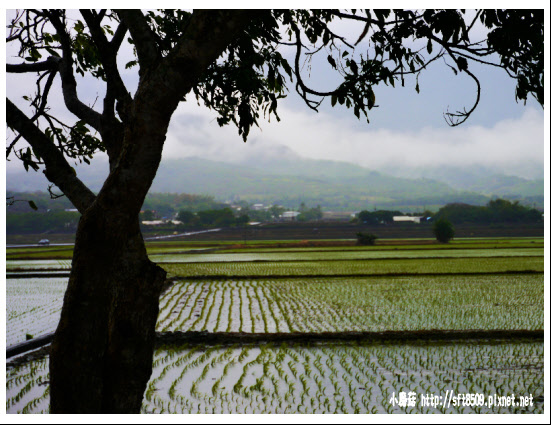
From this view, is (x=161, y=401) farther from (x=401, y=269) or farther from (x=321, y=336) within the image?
(x=401, y=269)

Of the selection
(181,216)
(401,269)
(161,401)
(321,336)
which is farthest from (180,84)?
(181,216)

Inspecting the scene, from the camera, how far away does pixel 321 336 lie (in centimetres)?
910

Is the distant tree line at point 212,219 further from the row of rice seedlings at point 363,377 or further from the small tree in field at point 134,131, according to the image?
the small tree in field at point 134,131

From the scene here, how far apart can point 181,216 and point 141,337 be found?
91.1 meters

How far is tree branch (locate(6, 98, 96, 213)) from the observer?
13.4 ft

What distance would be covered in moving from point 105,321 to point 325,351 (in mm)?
5018

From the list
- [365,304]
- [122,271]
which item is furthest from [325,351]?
[365,304]

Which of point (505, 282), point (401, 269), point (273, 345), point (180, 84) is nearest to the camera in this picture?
point (180, 84)

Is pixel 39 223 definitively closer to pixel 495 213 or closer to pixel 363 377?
pixel 495 213

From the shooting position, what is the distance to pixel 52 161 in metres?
4.14

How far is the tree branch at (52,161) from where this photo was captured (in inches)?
161

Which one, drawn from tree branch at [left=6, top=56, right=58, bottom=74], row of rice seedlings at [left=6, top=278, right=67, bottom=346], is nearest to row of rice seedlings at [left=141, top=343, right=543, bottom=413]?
tree branch at [left=6, top=56, right=58, bottom=74]

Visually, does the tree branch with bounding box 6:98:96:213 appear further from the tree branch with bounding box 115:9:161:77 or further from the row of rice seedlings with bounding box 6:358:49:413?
the row of rice seedlings with bounding box 6:358:49:413

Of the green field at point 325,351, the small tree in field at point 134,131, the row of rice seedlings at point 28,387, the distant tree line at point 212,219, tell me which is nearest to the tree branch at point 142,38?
the small tree in field at point 134,131
